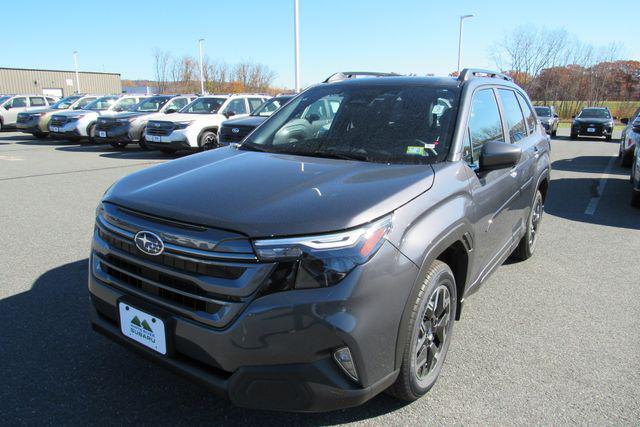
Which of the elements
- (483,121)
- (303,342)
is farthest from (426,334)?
(483,121)

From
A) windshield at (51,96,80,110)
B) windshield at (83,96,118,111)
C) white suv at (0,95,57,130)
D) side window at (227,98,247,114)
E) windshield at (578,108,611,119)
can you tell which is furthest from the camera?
windshield at (578,108,611,119)

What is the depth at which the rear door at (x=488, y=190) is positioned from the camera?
3.09m

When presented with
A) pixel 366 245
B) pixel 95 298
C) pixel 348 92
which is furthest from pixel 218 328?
pixel 348 92

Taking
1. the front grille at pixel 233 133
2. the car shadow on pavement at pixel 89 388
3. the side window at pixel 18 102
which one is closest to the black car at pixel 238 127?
the front grille at pixel 233 133

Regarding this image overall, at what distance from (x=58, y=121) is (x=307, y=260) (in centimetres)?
1750

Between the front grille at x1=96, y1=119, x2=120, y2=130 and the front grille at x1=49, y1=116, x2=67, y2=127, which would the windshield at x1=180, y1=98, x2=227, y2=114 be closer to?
the front grille at x1=96, y1=119, x2=120, y2=130

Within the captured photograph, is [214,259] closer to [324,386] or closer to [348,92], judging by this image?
[324,386]

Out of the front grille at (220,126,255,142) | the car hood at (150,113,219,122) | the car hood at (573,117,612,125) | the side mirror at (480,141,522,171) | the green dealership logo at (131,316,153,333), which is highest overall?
the side mirror at (480,141,522,171)

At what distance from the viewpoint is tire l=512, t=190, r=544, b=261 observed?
4831 millimetres

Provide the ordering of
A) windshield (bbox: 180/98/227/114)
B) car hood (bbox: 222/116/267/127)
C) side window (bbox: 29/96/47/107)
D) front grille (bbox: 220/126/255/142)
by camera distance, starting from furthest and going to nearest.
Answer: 1. side window (bbox: 29/96/47/107)
2. windshield (bbox: 180/98/227/114)
3. car hood (bbox: 222/116/267/127)
4. front grille (bbox: 220/126/255/142)

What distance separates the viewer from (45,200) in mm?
7555

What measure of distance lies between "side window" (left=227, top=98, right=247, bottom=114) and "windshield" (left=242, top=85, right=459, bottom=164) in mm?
10671

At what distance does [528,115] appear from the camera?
4.90 metres

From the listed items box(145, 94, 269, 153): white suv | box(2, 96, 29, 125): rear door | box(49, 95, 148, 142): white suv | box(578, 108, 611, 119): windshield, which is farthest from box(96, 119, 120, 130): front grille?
box(578, 108, 611, 119): windshield
